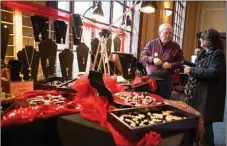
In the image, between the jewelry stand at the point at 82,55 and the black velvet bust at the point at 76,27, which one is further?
the jewelry stand at the point at 82,55

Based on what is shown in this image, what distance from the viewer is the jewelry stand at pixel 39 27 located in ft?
5.40

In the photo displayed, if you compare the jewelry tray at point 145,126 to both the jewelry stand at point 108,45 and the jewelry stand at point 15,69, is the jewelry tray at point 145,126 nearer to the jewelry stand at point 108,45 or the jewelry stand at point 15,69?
the jewelry stand at point 15,69

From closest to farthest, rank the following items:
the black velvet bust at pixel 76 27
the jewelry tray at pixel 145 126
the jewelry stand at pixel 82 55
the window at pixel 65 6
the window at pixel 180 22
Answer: the jewelry tray at pixel 145 126 → the black velvet bust at pixel 76 27 → the jewelry stand at pixel 82 55 → the window at pixel 65 6 → the window at pixel 180 22

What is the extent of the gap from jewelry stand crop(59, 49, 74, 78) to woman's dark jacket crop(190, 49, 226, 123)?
1011mm

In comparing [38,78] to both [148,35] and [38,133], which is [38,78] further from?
[148,35]

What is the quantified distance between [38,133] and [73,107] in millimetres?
217

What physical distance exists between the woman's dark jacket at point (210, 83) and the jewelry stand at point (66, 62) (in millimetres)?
1011

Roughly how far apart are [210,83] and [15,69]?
1.40m

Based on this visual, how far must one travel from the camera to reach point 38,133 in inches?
44.4

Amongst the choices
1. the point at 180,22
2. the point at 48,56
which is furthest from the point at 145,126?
the point at 180,22

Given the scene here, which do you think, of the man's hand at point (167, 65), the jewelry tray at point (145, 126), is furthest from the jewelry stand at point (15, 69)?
the man's hand at point (167, 65)

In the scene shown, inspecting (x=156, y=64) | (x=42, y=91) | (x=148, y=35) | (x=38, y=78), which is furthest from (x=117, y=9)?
(x=42, y=91)

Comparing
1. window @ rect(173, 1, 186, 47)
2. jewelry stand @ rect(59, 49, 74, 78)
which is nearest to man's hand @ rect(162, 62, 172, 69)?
jewelry stand @ rect(59, 49, 74, 78)

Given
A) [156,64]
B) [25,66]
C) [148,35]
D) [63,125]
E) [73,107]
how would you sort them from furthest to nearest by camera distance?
[148,35] → [156,64] → [25,66] → [73,107] → [63,125]
